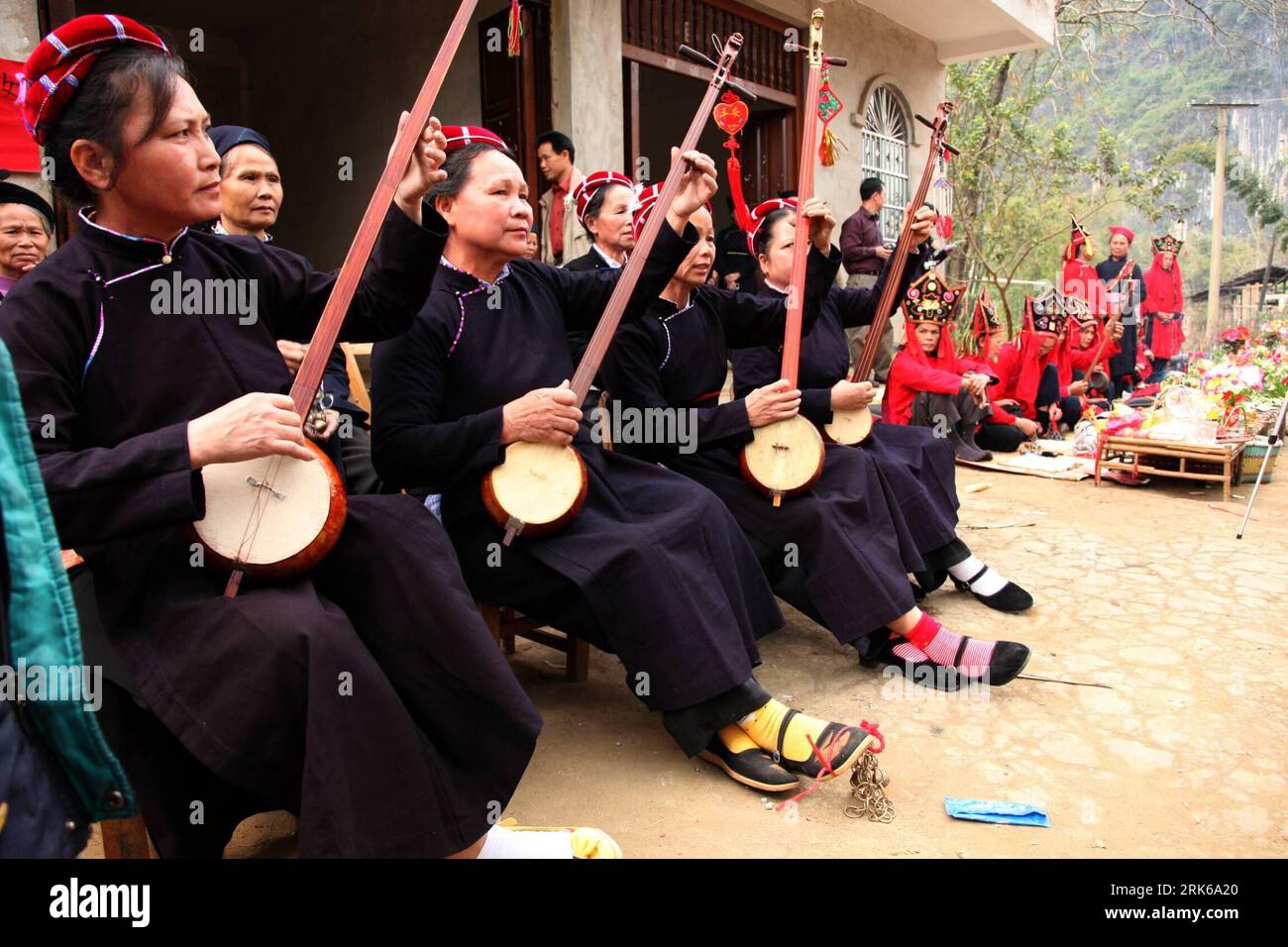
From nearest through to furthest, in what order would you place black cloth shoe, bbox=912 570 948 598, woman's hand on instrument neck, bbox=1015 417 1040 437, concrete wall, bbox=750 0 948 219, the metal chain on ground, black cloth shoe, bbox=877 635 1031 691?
the metal chain on ground → black cloth shoe, bbox=877 635 1031 691 → black cloth shoe, bbox=912 570 948 598 → woman's hand on instrument neck, bbox=1015 417 1040 437 → concrete wall, bbox=750 0 948 219

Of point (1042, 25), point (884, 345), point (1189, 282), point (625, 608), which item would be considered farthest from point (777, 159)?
point (1189, 282)

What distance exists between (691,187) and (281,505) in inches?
62.3

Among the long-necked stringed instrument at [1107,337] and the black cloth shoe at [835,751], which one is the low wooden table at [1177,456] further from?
the black cloth shoe at [835,751]

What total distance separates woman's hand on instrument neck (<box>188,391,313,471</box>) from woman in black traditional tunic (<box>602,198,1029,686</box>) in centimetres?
164

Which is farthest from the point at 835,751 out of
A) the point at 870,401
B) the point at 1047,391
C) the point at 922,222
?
the point at 1047,391

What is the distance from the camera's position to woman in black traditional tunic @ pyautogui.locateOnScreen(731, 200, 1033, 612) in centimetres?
A: 361

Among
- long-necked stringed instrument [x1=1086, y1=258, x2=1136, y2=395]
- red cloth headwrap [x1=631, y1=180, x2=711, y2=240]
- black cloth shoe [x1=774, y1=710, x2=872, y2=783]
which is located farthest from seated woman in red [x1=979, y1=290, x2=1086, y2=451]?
black cloth shoe [x1=774, y1=710, x2=872, y2=783]

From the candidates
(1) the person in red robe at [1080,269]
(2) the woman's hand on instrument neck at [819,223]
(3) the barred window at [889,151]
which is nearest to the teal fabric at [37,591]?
(2) the woman's hand on instrument neck at [819,223]

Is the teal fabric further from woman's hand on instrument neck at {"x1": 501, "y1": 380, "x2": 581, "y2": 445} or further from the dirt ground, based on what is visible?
woman's hand on instrument neck at {"x1": 501, "y1": 380, "x2": 581, "y2": 445}

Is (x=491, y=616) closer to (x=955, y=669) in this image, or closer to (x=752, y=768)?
(x=752, y=768)

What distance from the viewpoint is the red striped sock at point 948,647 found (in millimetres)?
2879

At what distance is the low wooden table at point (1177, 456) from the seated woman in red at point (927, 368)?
1.00 meters

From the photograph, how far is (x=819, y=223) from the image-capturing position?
3484mm

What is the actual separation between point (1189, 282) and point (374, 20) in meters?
41.5
